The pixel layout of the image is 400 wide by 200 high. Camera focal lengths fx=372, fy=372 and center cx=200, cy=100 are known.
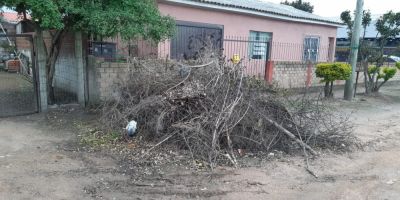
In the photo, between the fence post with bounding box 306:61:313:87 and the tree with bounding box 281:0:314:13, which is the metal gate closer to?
the fence post with bounding box 306:61:313:87

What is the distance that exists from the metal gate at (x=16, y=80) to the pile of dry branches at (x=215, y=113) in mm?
2419

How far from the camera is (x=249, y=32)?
557 inches

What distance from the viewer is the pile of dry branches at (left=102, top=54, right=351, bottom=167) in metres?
6.00

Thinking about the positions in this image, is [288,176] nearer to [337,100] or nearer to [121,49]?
[121,49]

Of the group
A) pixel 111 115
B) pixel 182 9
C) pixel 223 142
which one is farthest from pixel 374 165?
pixel 182 9

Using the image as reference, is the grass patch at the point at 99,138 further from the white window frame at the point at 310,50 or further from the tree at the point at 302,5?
the tree at the point at 302,5

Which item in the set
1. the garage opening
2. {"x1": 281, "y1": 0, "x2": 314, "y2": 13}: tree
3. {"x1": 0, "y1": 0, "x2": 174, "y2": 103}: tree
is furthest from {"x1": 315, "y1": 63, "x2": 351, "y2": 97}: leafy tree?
{"x1": 281, "y1": 0, "x2": 314, "y2": 13}: tree

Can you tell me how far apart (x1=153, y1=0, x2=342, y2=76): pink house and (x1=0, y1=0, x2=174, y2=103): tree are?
7.44 ft

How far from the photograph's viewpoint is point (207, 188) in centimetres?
481

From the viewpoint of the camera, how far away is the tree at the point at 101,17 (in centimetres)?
700

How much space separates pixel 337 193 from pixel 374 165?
160 cm

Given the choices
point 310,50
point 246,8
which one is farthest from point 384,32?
point 246,8

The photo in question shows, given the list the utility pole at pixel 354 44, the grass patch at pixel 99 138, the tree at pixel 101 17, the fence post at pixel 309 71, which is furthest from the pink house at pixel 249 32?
the grass patch at pixel 99 138

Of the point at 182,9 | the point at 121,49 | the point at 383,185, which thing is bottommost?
the point at 383,185
